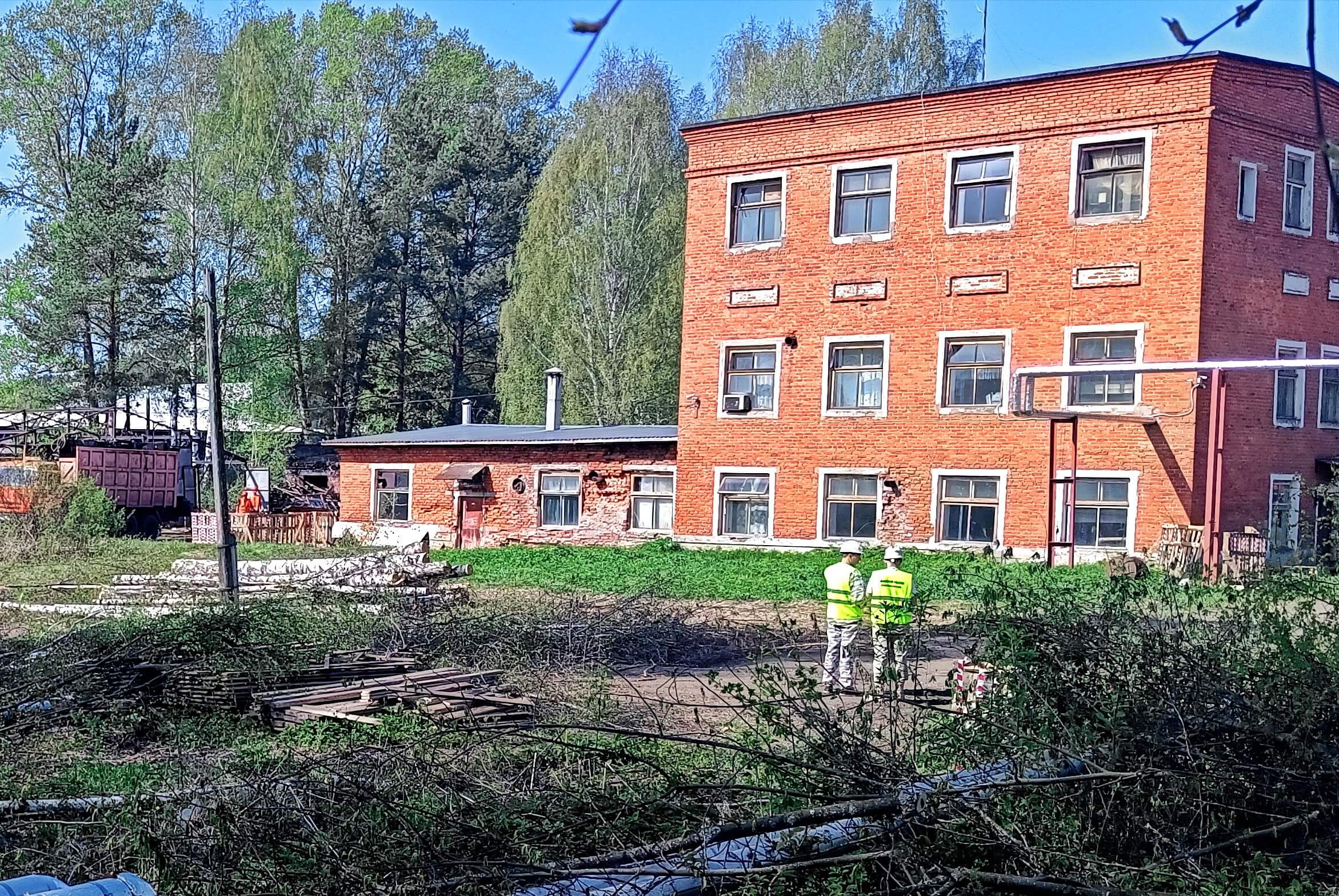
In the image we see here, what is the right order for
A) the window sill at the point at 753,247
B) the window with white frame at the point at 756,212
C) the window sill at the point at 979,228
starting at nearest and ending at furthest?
the window sill at the point at 979,228 → the window sill at the point at 753,247 → the window with white frame at the point at 756,212

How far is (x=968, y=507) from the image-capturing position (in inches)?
1022

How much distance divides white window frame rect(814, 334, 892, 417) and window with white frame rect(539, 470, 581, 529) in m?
7.26

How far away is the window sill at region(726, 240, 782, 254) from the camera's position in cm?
2847

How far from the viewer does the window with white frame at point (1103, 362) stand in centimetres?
2433

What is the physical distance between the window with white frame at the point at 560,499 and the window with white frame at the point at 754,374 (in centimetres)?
521

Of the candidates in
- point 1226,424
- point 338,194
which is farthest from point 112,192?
point 1226,424

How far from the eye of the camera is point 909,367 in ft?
87.6

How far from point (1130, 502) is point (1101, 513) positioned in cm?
60

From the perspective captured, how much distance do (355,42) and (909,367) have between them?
33.0 metres

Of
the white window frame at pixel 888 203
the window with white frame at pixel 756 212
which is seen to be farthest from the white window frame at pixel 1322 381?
the window with white frame at pixel 756 212

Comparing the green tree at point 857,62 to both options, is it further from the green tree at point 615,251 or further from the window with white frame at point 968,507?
the window with white frame at point 968,507

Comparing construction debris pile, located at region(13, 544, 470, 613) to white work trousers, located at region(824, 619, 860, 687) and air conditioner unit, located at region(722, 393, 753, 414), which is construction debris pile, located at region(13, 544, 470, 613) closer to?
white work trousers, located at region(824, 619, 860, 687)

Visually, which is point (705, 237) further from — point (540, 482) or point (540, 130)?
point (540, 130)

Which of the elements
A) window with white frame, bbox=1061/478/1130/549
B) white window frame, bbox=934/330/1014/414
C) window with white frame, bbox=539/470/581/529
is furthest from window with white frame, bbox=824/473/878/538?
window with white frame, bbox=539/470/581/529
